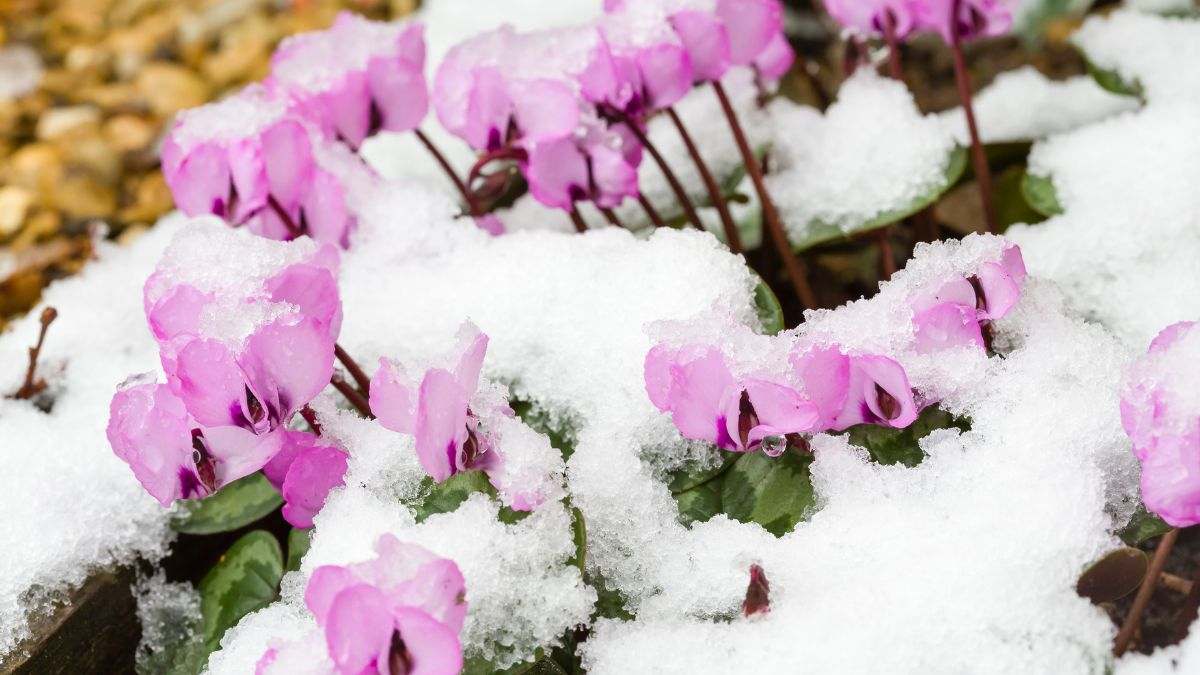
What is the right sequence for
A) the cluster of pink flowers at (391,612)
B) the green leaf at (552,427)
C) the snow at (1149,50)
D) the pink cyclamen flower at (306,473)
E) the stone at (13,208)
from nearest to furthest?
Answer: the cluster of pink flowers at (391,612)
the pink cyclamen flower at (306,473)
the green leaf at (552,427)
the snow at (1149,50)
the stone at (13,208)

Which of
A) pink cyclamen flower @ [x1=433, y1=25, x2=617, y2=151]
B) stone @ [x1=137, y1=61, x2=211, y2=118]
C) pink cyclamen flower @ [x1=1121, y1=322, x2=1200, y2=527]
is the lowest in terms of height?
stone @ [x1=137, y1=61, x2=211, y2=118]

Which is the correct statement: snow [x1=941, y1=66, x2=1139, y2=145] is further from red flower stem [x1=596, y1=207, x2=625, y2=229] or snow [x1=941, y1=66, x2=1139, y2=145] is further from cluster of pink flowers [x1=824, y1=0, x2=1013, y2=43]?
red flower stem [x1=596, y1=207, x2=625, y2=229]

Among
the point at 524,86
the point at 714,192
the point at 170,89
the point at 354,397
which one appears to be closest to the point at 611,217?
the point at 714,192

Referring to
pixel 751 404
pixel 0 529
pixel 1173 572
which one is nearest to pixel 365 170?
pixel 0 529

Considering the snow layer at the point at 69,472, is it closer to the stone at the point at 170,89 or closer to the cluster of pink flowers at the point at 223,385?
the cluster of pink flowers at the point at 223,385

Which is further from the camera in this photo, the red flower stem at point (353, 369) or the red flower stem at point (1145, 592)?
the red flower stem at point (353, 369)

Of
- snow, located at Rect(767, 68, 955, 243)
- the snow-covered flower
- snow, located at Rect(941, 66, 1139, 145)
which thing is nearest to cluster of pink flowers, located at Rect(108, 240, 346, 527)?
the snow-covered flower

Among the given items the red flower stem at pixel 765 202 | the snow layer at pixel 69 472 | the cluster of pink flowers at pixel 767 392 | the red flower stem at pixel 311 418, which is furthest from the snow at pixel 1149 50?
the snow layer at pixel 69 472
